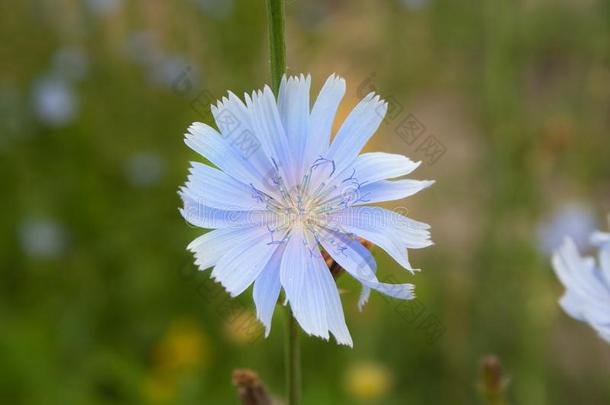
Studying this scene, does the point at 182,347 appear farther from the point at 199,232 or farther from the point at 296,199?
the point at 296,199

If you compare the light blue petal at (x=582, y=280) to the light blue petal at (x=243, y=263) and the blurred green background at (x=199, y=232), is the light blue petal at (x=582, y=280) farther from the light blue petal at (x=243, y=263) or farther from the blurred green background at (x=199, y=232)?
the blurred green background at (x=199, y=232)

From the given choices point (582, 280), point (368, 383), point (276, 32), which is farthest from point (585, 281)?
point (368, 383)

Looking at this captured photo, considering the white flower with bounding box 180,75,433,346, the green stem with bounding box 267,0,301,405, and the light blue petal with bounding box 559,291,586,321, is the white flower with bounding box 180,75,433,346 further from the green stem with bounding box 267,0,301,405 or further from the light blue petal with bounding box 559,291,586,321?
the light blue petal with bounding box 559,291,586,321

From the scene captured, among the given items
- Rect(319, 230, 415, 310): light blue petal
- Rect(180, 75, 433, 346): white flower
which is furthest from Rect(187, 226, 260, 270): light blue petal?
Rect(319, 230, 415, 310): light blue petal

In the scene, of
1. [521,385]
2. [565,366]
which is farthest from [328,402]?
[565,366]

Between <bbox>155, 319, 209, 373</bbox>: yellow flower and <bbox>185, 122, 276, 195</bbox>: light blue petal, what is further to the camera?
<bbox>155, 319, 209, 373</bbox>: yellow flower
